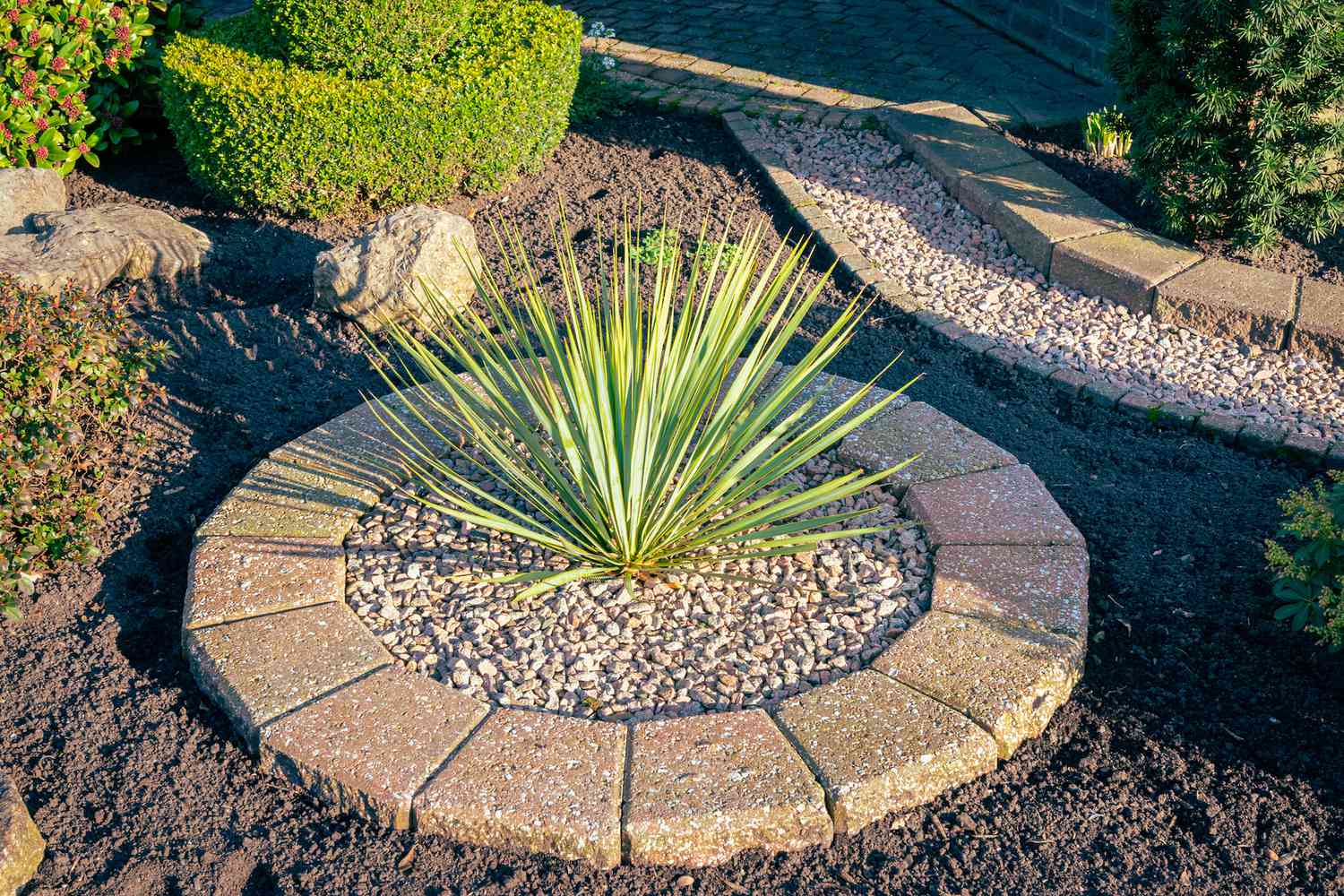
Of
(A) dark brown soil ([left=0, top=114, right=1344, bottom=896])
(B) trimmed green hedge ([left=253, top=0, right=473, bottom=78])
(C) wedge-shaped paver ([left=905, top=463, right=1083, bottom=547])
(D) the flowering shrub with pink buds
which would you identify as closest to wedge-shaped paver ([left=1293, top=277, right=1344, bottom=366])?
(A) dark brown soil ([left=0, top=114, right=1344, bottom=896])

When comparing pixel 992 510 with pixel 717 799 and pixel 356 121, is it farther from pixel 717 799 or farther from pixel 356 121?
pixel 356 121

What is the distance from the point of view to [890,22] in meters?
8.06

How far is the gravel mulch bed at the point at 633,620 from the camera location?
2994 millimetres

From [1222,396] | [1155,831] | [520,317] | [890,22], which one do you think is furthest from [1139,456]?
[890,22]

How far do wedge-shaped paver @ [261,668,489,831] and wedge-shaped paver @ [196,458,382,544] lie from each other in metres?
0.72

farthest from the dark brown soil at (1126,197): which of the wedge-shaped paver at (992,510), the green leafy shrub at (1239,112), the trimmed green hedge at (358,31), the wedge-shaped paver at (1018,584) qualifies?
the trimmed green hedge at (358,31)

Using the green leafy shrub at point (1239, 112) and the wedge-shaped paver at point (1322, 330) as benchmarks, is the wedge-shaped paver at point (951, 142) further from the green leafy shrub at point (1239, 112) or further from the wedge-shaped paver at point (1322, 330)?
the wedge-shaped paver at point (1322, 330)

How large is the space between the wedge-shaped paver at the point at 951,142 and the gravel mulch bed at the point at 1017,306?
3.5 inches

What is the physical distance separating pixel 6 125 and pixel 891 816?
5.32m

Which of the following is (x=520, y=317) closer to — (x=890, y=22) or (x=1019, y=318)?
(x=1019, y=318)

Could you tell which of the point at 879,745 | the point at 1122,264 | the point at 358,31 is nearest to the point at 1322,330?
the point at 1122,264

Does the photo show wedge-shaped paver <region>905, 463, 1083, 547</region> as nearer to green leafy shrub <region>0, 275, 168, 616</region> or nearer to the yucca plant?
the yucca plant

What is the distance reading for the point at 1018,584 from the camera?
3211mm

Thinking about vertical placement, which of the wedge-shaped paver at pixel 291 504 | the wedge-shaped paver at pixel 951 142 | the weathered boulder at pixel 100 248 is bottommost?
the wedge-shaped paver at pixel 291 504
